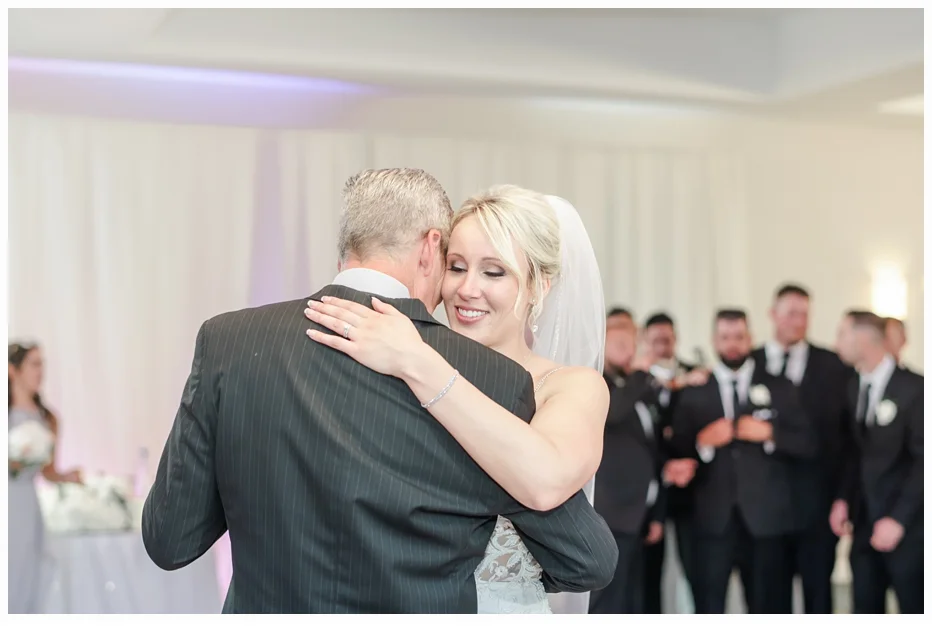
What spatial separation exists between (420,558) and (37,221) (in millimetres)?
5323

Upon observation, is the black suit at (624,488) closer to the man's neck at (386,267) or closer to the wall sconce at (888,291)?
the wall sconce at (888,291)

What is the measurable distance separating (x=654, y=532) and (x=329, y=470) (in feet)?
15.6

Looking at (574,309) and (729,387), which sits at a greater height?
(574,309)

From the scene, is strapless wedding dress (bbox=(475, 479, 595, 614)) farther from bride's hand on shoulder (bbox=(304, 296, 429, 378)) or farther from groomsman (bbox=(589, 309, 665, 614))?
groomsman (bbox=(589, 309, 665, 614))

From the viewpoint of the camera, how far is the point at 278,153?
276 inches

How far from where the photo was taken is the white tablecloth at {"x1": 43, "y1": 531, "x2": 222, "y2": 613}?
20.0 ft

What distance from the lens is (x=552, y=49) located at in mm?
6848

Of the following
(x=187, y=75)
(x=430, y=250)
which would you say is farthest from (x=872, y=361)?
(x=430, y=250)

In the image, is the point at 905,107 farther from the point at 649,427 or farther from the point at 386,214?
the point at 386,214

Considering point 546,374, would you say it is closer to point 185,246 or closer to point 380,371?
point 380,371

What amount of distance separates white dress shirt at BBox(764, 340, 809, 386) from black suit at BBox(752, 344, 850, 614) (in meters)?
0.04

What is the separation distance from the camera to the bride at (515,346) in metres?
1.87

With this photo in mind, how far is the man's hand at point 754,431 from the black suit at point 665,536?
1.35 feet

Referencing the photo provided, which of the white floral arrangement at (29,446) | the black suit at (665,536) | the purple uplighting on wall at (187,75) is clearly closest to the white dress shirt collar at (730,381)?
the black suit at (665,536)
